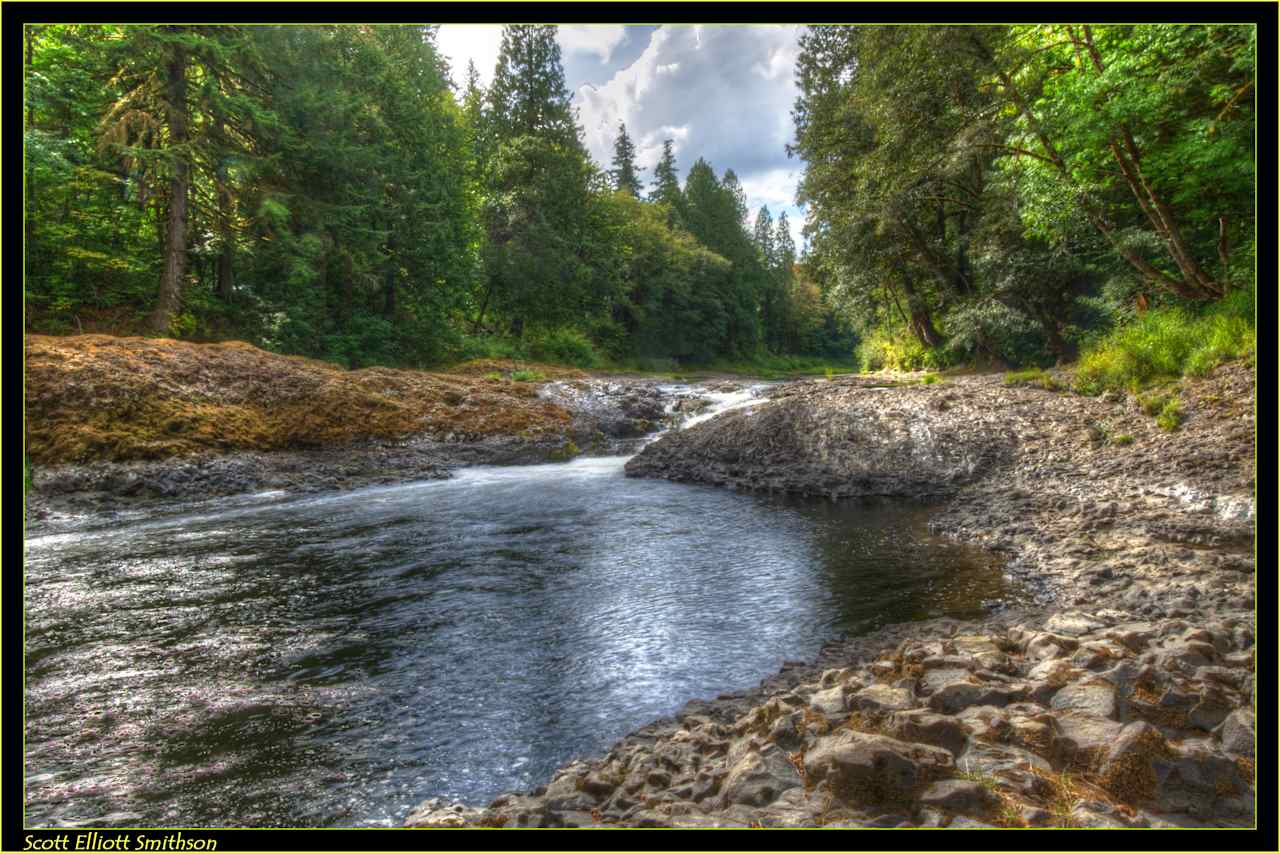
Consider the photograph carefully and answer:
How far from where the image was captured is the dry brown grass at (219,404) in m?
11.5

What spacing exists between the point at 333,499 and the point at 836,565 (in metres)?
8.48

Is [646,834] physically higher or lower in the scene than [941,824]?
higher

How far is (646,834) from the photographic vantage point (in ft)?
7.00

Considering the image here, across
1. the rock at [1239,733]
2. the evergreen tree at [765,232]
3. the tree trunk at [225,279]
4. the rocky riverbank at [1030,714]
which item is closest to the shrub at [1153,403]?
the rocky riverbank at [1030,714]

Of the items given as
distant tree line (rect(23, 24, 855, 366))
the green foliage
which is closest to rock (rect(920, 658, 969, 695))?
the green foliage

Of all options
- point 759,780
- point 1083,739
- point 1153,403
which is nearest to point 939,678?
point 1083,739

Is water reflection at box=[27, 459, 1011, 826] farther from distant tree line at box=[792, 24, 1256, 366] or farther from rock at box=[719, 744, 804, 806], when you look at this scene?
distant tree line at box=[792, 24, 1256, 366]

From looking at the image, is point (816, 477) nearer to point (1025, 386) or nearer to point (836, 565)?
point (836, 565)

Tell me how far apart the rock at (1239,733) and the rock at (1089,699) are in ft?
1.32

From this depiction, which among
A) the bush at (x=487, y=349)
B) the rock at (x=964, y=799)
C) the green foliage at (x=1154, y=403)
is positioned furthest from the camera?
the bush at (x=487, y=349)

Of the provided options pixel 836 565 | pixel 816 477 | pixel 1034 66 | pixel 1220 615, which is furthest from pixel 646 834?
pixel 1034 66

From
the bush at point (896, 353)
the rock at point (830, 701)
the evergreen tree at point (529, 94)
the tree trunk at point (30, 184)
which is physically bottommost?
the rock at point (830, 701)

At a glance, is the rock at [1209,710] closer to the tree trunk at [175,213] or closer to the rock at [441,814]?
the rock at [441,814]

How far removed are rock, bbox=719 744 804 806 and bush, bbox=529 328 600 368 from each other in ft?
110
